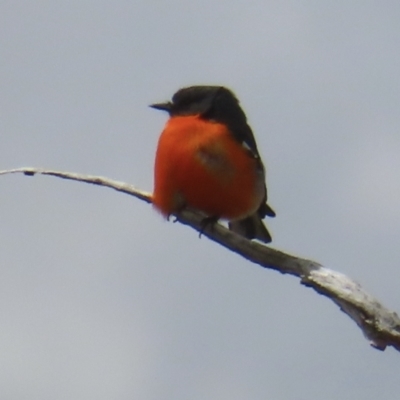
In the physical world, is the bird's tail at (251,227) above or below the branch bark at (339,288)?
above

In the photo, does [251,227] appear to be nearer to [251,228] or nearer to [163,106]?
[251,228]

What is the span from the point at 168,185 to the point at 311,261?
2.72 m

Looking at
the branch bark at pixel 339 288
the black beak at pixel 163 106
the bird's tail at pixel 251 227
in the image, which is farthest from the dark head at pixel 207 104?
the branch bark at pixel 339 288

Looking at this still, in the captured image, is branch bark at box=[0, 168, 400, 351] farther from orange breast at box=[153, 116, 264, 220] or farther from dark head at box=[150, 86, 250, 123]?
dark head at box=[150, 86, 250, 123]

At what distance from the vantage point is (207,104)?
8.62 meters

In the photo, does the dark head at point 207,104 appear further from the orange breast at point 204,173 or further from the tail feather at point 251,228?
the tail feather at point 251,228

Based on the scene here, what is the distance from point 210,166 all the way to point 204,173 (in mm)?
95

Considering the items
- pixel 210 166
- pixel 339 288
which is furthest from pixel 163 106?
pixel 339 288

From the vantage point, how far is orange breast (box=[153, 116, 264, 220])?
25.7 feet

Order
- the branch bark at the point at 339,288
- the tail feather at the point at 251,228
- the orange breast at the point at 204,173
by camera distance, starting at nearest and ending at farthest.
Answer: the branch bark at the point at 339,288 → the orange breast at the point at 204,173 → the tail feather at the point at 251,228

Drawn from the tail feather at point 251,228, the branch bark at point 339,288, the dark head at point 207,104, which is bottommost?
the branch bark at point 339,288

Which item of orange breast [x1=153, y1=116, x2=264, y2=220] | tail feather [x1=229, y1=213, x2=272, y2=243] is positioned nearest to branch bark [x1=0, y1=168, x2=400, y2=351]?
orange breast [x1=153, y1=116, x2=264, y2=220]

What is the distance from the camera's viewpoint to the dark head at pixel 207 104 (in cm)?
853

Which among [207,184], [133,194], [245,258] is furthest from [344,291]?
[207,184]
